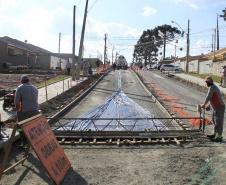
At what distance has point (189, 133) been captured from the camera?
26.9 ft

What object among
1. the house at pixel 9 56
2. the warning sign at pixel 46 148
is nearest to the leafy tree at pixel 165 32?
the house at pixel 9 56

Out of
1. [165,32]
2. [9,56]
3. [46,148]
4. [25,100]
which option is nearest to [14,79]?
[25,100]

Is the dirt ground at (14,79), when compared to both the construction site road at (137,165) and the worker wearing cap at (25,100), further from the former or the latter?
the construction site road at (137,165)

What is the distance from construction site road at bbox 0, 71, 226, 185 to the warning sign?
26 centimetres

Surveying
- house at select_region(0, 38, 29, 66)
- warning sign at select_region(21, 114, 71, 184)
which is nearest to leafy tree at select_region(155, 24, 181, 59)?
house at select_region(0, 38, 29, 66)

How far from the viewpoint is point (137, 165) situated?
575cm

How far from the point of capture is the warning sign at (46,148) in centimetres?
455

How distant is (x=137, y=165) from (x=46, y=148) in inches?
78.8

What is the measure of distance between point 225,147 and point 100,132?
11.4 feet

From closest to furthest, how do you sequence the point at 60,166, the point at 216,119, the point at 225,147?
the point at 60,166
the point at 225,147
the point at 216,119

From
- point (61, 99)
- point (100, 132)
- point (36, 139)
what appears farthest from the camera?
point (61, 99)

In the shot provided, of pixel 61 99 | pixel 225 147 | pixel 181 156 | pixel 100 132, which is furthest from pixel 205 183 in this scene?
pixel 61 99

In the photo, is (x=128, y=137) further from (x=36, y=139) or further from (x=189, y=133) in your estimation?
(x=36, y=139)

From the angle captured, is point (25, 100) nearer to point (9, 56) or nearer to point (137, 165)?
point (137, 165)
